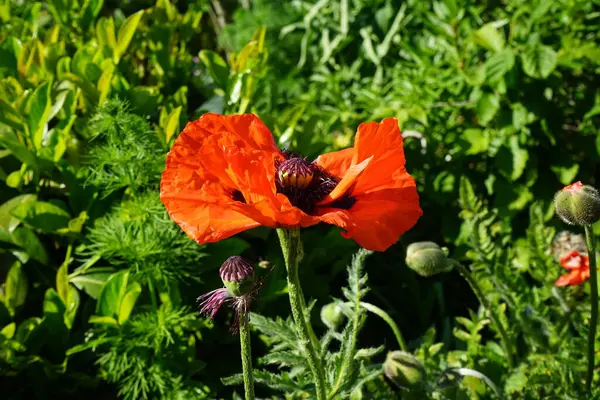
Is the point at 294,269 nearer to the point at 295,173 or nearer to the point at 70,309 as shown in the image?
the point at 295,173

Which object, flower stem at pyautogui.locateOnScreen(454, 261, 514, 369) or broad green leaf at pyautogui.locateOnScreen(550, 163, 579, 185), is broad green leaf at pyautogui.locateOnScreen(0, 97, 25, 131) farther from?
broad green leaf at pyautogui.locateOnScreen(550, 163, 579, 185)

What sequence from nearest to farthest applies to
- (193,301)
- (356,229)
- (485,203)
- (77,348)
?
(356,229)
(77,348)
(193,301)
(485,203)

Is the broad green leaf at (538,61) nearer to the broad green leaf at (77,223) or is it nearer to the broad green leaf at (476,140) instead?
the broad green leaf at (476,140)

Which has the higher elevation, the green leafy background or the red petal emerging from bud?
the red petal emerging from bud

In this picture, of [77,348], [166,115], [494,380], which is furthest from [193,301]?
[494,380]

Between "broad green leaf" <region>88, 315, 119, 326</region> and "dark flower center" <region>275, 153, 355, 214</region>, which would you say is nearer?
"dark flower center" <region>275, 153, 355, 214</region>

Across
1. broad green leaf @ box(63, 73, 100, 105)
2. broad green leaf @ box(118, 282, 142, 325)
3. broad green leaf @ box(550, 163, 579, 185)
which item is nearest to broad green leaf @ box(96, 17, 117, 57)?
broad green leaf @ box(63, 73, 100, 105)

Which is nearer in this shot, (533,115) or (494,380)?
(494,380)

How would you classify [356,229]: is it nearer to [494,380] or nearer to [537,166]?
[494,380]
